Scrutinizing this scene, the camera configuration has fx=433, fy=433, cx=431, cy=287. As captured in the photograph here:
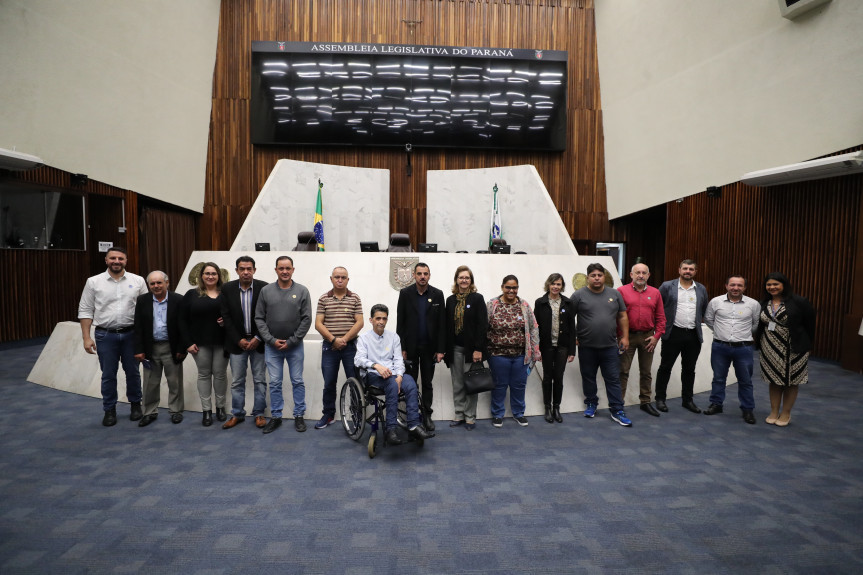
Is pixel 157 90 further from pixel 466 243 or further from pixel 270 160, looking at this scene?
pixel 466 243

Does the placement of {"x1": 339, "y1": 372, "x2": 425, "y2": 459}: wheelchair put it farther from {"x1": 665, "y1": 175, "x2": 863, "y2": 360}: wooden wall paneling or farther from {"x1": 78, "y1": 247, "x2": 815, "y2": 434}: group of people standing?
{"x1": 665, "y1": 175, "x2": 863, "y2": 360}: wooden wall paneling

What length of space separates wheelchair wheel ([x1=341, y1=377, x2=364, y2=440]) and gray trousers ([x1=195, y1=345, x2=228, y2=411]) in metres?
1.13

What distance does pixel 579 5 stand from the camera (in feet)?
36.3

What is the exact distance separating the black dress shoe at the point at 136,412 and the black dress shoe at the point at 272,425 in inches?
48.0

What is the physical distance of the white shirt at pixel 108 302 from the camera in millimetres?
3641

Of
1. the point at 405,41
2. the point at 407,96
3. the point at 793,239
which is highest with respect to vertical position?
the point at 405,41

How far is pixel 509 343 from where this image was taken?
3775 mm

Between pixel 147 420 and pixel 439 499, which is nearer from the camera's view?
pixel 439 499

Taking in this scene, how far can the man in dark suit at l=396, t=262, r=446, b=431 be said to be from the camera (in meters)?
3.61

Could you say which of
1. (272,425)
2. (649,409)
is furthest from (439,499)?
(649,409)

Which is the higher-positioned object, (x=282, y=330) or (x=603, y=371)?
(x=282, y=330)

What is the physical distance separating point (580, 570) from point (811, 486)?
188 cm

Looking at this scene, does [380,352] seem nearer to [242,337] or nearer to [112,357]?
[242,337]

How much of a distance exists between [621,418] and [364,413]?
2.26 meters
